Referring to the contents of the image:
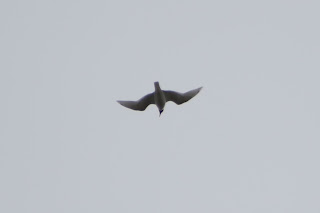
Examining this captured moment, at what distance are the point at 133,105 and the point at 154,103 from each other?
5.48ft

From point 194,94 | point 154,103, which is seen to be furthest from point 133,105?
point 194,94

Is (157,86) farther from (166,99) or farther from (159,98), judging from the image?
(166,99)

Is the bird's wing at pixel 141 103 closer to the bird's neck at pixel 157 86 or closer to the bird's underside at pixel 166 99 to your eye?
the bird's underside at pixel 166 99

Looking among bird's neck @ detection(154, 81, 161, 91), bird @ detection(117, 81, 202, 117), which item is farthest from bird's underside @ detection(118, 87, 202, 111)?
bird's neck @ detection(154, 81, 161, 91)

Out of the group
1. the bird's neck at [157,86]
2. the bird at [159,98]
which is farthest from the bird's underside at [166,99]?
the bird's neck at [157,86]

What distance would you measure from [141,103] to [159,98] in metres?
2.15

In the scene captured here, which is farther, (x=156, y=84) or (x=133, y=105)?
(x=133, y=105)

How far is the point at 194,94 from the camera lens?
132ft

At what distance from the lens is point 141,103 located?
137ft

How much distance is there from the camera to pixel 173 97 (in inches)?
1618

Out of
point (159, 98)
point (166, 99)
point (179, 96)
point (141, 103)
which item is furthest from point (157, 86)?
point (141, 103)

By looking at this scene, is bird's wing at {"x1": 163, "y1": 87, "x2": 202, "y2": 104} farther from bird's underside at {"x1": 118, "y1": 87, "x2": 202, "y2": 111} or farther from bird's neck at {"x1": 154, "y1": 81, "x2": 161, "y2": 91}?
bird's neck at {"x1": 154, "y1": 81, "x2": 161, "y2": 91}

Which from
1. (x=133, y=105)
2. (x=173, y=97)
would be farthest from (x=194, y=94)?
(x=133, y=105)

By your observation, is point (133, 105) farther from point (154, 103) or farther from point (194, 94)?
point (194, 94)
